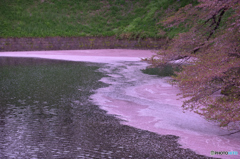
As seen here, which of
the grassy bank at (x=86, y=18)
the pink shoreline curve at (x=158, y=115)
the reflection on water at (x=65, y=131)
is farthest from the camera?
the grassy bank at (x=86, y=18)

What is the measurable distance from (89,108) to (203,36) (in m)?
3.91

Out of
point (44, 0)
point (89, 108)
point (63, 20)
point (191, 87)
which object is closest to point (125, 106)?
point (89, 108)

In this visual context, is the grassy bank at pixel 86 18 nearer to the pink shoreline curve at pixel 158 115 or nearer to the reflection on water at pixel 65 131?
the pink shoreline curve at pixel 158 115

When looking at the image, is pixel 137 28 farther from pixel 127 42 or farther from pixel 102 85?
pixel 102 85

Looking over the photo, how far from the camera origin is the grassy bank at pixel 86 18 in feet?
80.2

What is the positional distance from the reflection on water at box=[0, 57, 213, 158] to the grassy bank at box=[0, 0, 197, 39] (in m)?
15.9

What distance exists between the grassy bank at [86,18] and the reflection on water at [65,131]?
15.9m

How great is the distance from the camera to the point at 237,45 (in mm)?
6059

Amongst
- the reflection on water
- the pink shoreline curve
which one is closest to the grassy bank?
the pink shoreline curve

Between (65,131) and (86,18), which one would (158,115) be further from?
(86,18)

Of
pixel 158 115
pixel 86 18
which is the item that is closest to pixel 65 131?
pixel 158 115

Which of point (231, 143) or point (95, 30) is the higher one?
point (95, 30)

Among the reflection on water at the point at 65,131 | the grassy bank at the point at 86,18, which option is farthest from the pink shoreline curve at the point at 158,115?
the grassy bank at the point at 86,18

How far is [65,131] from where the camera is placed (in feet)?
18.2
